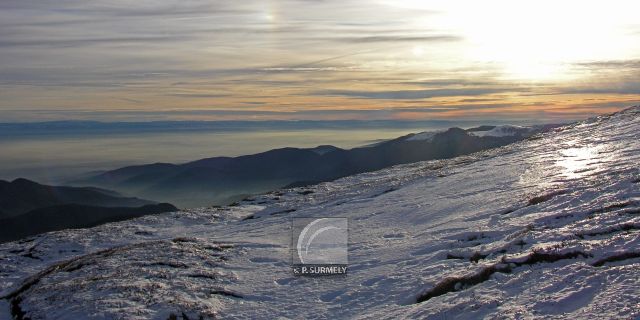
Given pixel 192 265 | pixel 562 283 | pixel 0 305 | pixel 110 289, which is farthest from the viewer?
pixel 192 265

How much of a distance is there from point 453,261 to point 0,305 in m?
18.5

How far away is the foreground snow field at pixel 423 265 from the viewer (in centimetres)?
1521

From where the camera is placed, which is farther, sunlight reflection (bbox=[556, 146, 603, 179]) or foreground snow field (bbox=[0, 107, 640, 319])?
sunlight reflection (bbox=[556, 146, 603, 179])

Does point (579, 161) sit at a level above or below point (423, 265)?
above

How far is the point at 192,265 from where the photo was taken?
24.5 metres

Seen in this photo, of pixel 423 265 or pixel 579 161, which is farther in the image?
pixel 579 161

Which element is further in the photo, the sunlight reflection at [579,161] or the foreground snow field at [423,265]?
the sunlight reflection at [579,161]

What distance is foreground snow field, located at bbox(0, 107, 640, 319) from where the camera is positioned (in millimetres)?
15211

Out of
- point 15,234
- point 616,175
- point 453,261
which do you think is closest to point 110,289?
point 453,261

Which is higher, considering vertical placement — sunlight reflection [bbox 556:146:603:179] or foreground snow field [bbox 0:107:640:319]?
sunlight reflection [bbox 556:146:603:179]

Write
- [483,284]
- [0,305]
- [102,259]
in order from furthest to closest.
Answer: [102,259]
[0,305]
[483,284]

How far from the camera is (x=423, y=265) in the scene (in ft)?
66.9

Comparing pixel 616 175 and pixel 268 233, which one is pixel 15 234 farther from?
pixel 616 175

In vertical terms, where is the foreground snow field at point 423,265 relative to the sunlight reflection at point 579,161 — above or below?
below
